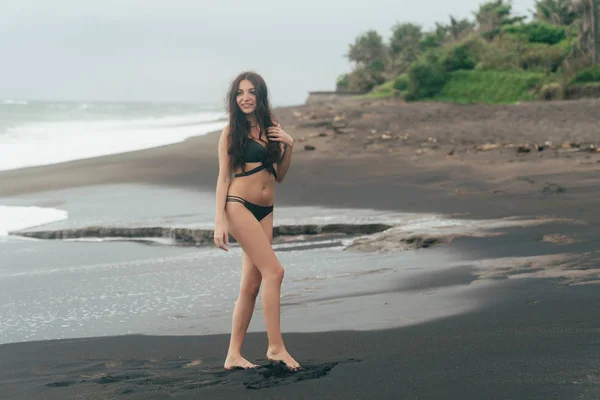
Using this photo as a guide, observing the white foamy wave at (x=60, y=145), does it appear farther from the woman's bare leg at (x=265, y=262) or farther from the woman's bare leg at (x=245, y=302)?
the woman's bare leg at (x=265, y=262)

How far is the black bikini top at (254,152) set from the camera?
500cm

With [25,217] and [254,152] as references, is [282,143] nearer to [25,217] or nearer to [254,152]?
[254,152]

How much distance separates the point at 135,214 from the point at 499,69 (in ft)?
105

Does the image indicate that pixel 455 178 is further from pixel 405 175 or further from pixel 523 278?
pixel 523 278

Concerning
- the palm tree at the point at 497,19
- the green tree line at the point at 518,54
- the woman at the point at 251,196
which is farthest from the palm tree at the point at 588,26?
the woman at the point at 251,196

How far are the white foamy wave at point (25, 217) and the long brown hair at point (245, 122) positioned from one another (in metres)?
7.89

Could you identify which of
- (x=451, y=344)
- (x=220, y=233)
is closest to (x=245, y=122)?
(x=220, y=233)

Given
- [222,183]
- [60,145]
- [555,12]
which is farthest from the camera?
[555,12]

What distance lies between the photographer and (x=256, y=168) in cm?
501

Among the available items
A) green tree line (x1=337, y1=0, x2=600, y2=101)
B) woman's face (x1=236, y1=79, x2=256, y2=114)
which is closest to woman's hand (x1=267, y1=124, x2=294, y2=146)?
woman's face (x1=236, y1=79, x2=256, y2=114)

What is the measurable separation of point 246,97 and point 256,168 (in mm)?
413

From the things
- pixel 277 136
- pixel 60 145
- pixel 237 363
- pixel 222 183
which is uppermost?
pixel 60 145

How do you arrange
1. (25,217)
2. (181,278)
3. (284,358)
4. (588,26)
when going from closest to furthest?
(284,358) → (181,278) → (25,217) → (588,26)

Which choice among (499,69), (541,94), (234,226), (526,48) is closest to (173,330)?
(234,226)
